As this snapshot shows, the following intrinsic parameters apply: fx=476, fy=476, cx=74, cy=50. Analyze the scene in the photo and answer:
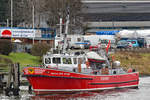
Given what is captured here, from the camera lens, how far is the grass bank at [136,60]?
67.6 metres

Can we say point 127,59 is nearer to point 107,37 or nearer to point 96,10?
point 107,37

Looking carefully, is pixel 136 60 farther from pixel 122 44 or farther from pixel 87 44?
pixel 87 44

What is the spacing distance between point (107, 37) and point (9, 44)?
26498 millimetres

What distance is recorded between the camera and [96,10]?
412 feet

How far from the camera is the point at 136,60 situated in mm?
70875

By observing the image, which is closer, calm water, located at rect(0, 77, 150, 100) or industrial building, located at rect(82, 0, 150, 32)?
calm water, located at rect(0, 77, 150, 100)

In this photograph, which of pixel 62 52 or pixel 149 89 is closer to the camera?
pixel 62 52

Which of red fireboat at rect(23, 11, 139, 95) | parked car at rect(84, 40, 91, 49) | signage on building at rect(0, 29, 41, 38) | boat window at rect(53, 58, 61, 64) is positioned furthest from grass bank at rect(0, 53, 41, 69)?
boat window at rect(53, 58, 61, 64)

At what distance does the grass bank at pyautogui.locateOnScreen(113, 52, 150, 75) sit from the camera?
6762cm

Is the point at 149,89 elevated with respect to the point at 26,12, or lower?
lower

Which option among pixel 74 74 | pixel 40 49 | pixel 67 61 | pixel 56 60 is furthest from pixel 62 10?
pixel 74 74

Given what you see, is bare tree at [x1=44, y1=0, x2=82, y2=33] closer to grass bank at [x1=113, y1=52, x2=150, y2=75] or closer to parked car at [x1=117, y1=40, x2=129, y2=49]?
parked car at [x1=117, y1=40, x2=129, y2=49]

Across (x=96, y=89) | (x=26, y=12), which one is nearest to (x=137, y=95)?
(x=96, y=89)

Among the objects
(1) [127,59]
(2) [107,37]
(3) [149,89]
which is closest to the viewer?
(3) [149,89]
